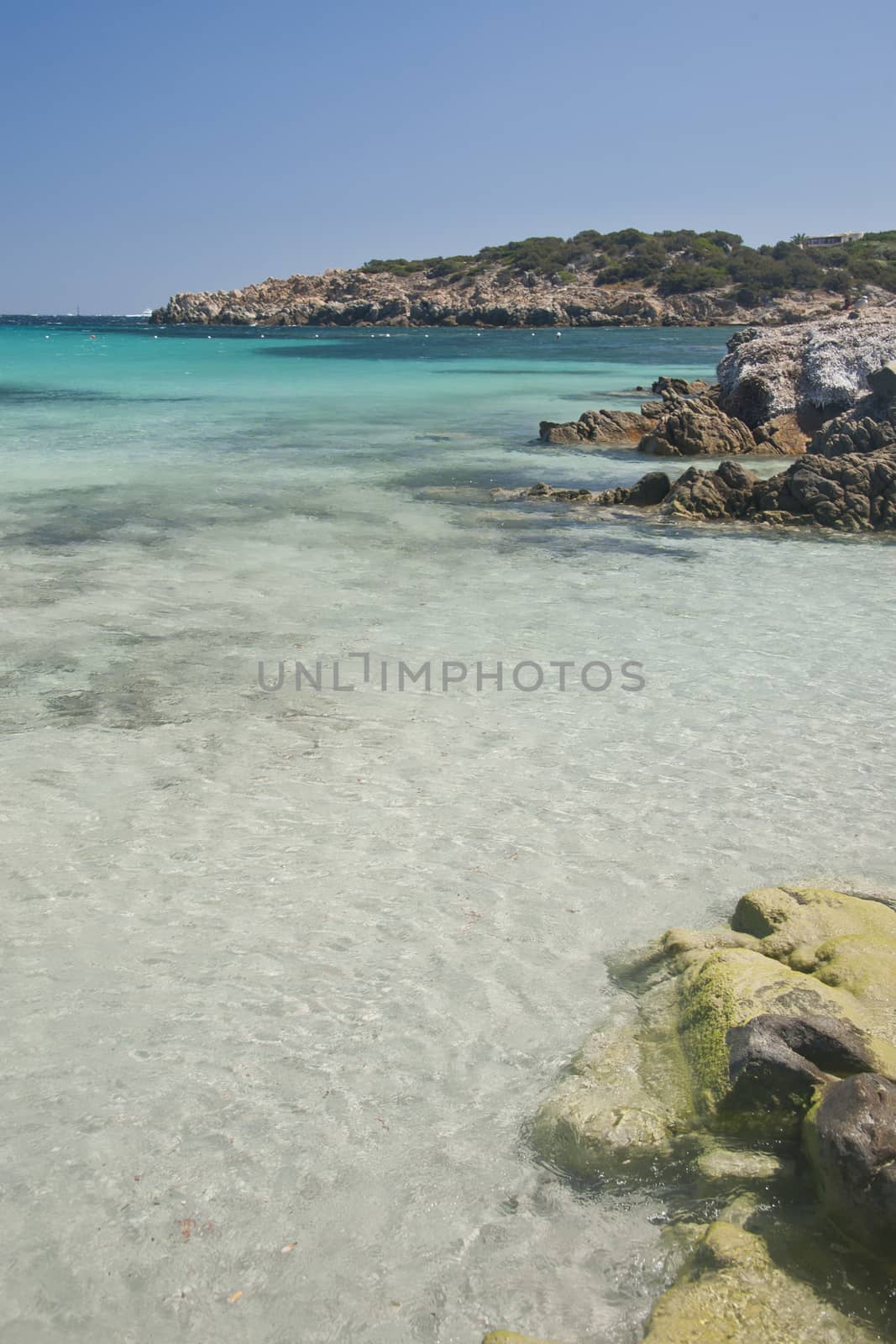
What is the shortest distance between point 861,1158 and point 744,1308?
17.7 inches

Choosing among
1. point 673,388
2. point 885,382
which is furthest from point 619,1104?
point 673,388

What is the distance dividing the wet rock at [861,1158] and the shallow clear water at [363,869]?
0.50 meters

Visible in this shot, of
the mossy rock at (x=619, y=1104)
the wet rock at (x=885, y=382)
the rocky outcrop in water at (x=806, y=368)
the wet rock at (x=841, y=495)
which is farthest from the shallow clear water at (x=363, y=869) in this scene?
the rocky outcrop in water at (x=806, y=368)

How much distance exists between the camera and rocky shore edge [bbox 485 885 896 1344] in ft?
7.81

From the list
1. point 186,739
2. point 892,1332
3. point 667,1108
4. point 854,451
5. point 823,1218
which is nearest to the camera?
point 892,1332

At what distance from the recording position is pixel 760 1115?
2904 mm

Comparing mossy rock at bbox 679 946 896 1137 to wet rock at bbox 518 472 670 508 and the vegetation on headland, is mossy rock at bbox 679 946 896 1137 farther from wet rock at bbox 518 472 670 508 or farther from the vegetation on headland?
the vegetation on headland

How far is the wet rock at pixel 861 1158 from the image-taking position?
242 centimetres

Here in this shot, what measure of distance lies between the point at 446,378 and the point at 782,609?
31.3 metres

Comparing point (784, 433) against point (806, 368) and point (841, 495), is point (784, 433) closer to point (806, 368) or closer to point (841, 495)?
point (806, 368)

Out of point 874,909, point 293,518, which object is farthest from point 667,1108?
point 293,518

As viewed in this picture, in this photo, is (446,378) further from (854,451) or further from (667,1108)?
(667,1108)

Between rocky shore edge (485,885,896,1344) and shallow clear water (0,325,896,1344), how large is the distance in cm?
16

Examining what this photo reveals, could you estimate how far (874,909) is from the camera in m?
3.84
